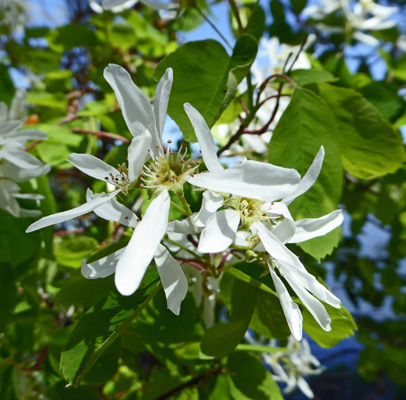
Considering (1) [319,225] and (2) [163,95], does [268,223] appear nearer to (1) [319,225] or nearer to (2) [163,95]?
(1) [319,225]

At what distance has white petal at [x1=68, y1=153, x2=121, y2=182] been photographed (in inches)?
16.1

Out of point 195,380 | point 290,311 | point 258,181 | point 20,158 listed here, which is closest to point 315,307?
point 290,311

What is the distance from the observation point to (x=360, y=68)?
52.8 inches

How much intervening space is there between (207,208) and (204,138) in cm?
6

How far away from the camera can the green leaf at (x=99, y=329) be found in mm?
378

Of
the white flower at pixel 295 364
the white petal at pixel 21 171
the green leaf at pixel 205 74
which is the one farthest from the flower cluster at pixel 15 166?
the white flower at pixel 295 364

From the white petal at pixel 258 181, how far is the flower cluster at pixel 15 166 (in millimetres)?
341

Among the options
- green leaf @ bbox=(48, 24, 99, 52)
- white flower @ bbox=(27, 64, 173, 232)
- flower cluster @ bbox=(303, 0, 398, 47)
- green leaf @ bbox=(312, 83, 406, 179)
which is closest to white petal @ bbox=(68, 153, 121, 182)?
white flower @ bbox=(27, 64, 173, 232)

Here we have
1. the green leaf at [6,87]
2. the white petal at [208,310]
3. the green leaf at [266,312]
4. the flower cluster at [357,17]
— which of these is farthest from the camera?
the flower cluster at [357,17]

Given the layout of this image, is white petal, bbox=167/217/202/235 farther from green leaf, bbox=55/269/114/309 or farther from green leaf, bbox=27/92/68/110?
green leaf, bbox=27/92/68/110

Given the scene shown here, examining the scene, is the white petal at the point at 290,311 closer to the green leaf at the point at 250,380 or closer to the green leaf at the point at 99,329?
the green leaf at the point at 99,329

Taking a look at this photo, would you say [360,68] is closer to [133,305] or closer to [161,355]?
[161,355]

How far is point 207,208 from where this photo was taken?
0.39 m

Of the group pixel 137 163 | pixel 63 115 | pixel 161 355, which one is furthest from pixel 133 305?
pixel 63 115
